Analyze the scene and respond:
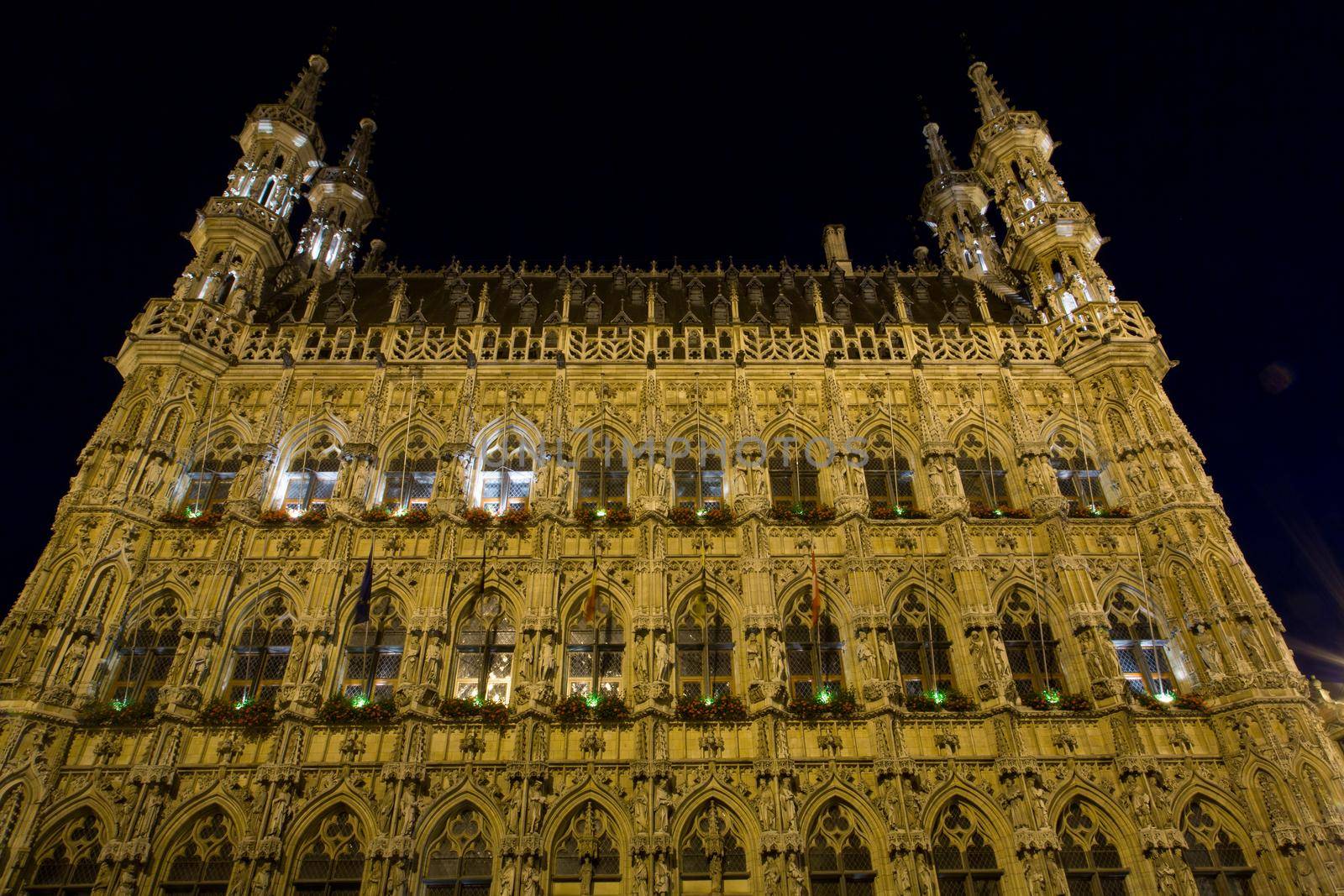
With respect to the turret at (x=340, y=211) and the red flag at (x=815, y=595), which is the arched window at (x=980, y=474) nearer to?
the red flag at (x=815, y=595)

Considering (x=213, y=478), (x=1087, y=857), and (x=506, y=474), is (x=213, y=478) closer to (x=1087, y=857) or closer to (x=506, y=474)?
(x=506, y=474)

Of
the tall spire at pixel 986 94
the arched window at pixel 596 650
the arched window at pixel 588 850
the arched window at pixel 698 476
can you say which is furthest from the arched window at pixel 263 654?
the tall spire at pixel 986 94

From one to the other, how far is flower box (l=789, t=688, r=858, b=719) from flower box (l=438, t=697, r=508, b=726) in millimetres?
6484

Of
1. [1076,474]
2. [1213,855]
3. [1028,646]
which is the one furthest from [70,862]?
[1076,474]

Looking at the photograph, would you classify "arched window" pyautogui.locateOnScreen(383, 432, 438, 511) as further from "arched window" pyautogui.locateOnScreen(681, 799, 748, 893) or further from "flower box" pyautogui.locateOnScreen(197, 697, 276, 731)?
"arched window" pyautogui.locateOnScreen(681, 799, 748, 893)

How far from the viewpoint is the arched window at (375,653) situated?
19.6 m

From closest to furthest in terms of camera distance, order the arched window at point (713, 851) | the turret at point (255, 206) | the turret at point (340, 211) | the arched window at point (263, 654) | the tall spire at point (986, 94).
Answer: the arched window at point (713, 851) < the arched window at point (263, 654) < the turret at point (255, 206) < the tall spire at point (986, 94) < the turret at point (340, 211)

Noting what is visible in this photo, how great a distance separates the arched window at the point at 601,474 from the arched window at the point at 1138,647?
12762 millimetres

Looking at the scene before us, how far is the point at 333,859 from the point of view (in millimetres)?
17422

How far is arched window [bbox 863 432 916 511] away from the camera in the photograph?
22.7m

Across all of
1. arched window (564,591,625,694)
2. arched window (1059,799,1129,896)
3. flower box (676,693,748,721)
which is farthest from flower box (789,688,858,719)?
arched window (1059,799,1129,896)

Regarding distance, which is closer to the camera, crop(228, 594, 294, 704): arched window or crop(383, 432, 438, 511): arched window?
crop(228, 594, 294, 704): arched window

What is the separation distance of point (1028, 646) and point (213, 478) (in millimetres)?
21846

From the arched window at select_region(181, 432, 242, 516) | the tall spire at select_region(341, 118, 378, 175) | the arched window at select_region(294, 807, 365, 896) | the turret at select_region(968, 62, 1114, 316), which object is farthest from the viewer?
the tall spire at select_region(341, 118, 378, 175)
